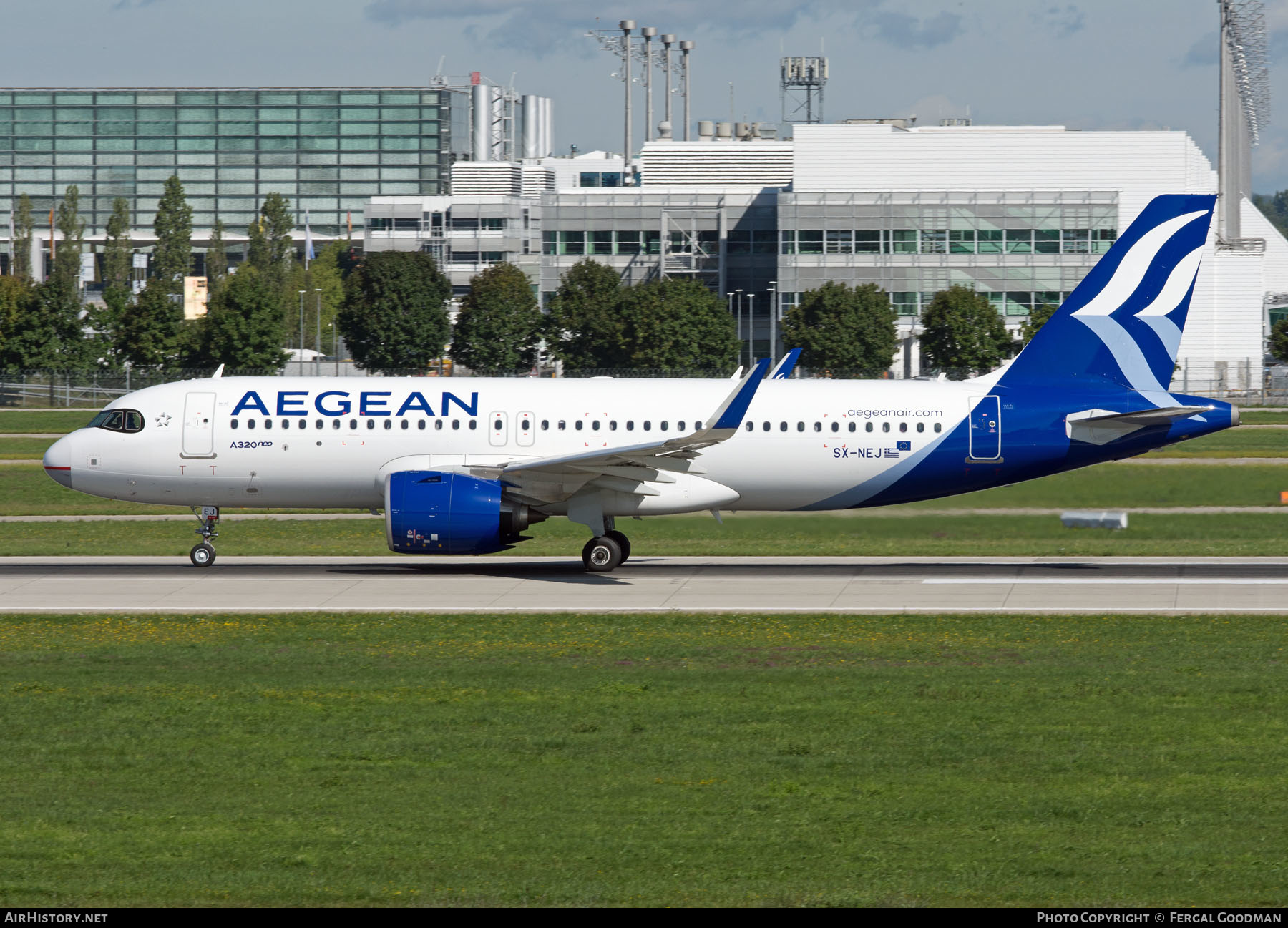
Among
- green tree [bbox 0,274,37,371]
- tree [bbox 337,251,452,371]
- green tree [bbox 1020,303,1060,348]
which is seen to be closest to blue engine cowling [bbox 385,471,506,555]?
green tree [bbox 1020,303,1060,348]

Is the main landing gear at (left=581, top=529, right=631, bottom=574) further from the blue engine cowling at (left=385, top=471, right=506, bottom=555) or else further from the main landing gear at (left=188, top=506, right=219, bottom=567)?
the main landing gear at (left=188, top=506, right=219, bottom=567)

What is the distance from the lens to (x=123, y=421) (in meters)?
30.7

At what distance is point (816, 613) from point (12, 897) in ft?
53.4

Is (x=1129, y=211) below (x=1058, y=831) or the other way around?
the other way around

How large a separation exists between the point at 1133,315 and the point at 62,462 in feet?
72.8

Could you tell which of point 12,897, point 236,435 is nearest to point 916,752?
point 12,897

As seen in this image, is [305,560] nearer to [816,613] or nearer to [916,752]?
[816,613]

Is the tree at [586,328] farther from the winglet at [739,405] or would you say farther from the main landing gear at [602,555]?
the winglet at [739,405]

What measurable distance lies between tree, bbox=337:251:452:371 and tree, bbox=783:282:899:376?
2695 centimetres

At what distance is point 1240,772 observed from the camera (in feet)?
48.5

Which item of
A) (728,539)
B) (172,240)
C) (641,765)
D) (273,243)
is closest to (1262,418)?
(728,539)

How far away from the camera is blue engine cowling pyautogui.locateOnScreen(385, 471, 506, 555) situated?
92.3 ft

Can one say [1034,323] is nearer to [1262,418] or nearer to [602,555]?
[1262,418]

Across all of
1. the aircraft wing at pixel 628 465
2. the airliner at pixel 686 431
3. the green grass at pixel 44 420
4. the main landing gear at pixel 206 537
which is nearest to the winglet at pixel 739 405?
the aircraft wing at pixel 628 465
